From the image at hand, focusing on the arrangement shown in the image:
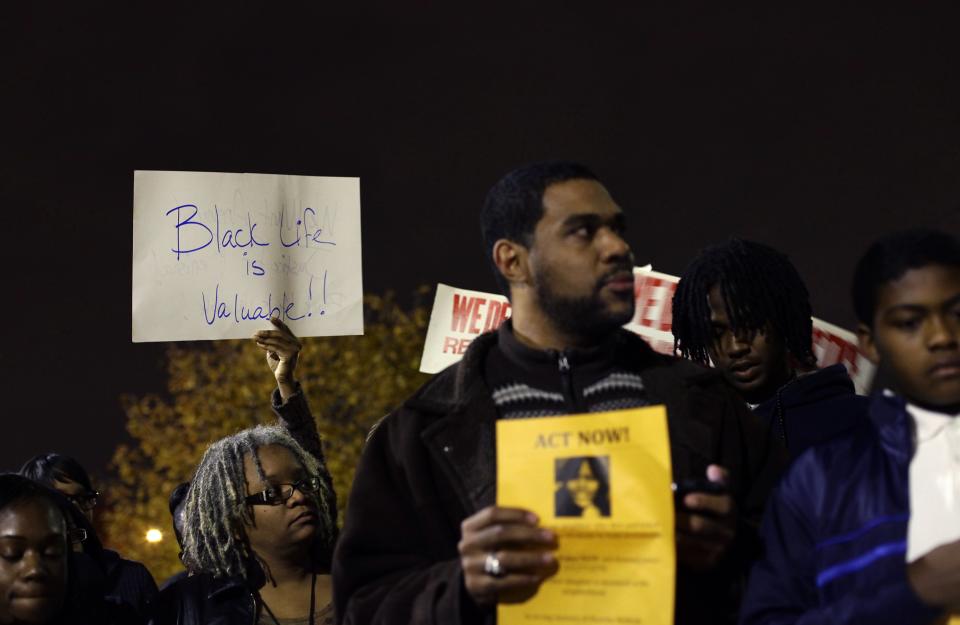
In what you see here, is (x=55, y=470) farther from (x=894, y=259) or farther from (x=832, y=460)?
(x=894, y=259)

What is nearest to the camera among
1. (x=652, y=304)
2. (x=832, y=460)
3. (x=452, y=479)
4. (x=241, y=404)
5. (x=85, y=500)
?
(x=832, y=460)

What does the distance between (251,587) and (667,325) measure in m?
2.53

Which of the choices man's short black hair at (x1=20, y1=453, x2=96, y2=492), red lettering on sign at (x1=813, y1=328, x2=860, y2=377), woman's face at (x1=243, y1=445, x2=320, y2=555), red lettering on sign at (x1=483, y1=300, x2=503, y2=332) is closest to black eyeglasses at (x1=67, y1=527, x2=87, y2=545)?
woman's face at (x1=243, y1=445, x2=320, y2=555)

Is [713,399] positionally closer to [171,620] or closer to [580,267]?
[580,267]

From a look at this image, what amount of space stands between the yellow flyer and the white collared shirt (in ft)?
1.55

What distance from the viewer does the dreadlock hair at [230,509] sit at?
14.4 feet

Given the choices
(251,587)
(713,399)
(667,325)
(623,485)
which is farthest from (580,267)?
(667,325)

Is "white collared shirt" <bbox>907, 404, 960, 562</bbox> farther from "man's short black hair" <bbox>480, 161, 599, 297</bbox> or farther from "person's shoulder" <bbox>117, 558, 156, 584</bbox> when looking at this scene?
"person's shoulder" <bbox>117, 558, 156, 584</bbox>

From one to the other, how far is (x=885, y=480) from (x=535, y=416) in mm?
779

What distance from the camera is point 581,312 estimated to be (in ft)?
8.77

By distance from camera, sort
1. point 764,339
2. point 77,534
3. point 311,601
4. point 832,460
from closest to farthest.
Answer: point 832,460, point 764,339, point 77,534, point 311,601

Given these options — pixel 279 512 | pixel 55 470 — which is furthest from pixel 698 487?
pixel 55 470

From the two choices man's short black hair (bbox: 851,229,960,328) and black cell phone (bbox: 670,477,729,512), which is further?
man's short black hair (bbox: 851,229,960,328)

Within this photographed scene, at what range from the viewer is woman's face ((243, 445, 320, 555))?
4336mm
